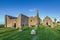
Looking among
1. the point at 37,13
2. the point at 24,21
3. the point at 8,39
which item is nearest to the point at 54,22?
the point at 37,13

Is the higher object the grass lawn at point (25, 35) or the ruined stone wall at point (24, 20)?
the ruined stone wall at point (24, 20)

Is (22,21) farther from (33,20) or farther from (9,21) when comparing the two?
(9,21)

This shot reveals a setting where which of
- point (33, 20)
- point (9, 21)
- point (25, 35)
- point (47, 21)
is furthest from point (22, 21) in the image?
point (25, 35)

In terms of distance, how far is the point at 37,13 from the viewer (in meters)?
30.7

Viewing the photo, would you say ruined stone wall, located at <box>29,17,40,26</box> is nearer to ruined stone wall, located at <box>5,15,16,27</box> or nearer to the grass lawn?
ruined stone wall, located at <box>5,15,16,27</box>

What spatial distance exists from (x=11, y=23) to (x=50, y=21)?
31.8 feet

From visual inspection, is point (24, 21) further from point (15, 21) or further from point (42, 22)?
point (42, 22)

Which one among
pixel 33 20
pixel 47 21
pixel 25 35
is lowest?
pixel 25 35

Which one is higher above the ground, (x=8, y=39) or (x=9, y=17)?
(x=9, y=17)

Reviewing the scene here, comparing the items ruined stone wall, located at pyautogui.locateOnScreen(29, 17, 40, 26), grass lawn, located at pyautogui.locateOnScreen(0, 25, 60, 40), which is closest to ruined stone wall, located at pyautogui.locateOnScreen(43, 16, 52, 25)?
ruined stone wall, located at pyautogui.locateOnScreen(29, 17, 40, 26)

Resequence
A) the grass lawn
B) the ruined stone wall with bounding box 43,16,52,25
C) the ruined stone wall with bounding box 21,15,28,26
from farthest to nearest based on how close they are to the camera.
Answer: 1. the ruined stone wall with bounding box 43,16,52,25
2. the ruined stone wall with bounding box 21,15,28,26
3. the grass lawn

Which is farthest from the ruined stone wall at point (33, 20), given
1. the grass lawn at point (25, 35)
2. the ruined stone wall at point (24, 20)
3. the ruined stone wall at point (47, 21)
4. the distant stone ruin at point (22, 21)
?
the grass lawn at point (25, 35)

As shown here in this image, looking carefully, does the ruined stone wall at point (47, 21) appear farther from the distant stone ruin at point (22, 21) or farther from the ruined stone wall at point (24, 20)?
the ruined stone wall at point (24, 20)

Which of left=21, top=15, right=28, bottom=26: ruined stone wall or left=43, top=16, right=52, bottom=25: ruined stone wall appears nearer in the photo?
left=21, top=15, right=28, bottom=26: ruined stone wall
